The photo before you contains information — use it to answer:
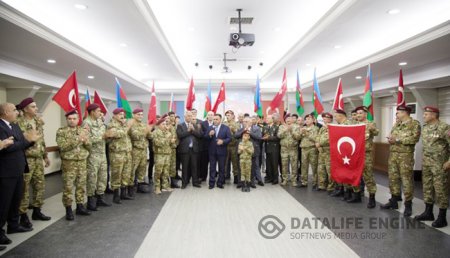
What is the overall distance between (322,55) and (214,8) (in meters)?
3.27

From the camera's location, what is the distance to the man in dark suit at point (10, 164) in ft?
9.57

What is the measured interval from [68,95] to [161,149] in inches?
73.6

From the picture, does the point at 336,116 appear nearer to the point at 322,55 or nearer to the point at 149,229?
the point at 322,55

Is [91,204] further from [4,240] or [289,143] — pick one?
[289,143]

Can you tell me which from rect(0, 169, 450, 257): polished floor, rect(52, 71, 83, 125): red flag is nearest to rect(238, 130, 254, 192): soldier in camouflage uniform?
rect(0, 169, 450, 257): polished floor

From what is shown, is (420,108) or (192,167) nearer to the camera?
(192,167)

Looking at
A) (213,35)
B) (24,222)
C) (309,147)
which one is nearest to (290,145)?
(309,147)

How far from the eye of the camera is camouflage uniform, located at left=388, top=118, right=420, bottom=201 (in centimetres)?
389

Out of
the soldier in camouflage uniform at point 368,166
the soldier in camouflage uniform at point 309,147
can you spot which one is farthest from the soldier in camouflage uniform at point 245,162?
the soldier in camouflage uniform at point 368,166

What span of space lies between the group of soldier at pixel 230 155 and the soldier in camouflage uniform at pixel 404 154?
1 centimetres

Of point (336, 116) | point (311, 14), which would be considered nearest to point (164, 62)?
point (311, 14)

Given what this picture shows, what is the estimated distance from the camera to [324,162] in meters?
5.22

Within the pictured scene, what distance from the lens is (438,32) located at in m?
3.79

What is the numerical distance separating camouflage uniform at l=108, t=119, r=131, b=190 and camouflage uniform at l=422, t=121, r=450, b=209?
442 cm
